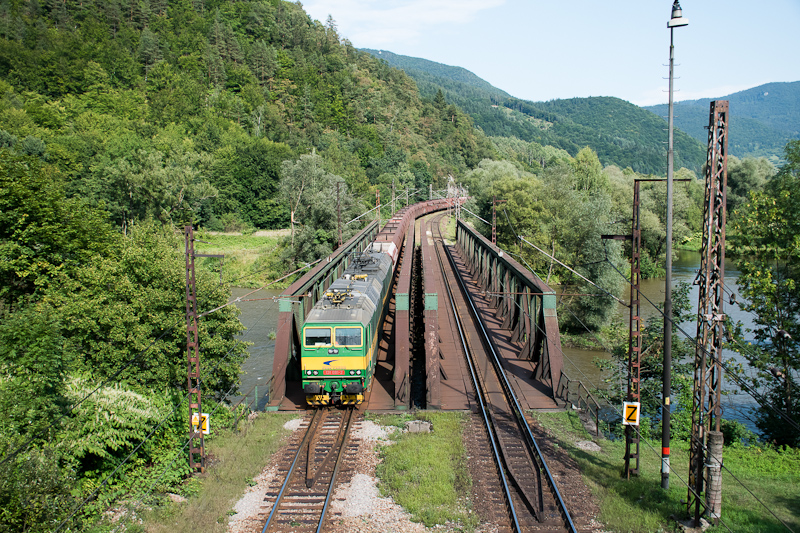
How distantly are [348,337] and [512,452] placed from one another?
653cm

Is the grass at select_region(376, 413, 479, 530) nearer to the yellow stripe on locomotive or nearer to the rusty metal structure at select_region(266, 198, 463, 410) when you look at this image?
the yellow stripe on locomotive

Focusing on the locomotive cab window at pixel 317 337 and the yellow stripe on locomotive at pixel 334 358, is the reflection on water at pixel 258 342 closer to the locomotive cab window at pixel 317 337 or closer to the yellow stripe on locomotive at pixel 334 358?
the locomotive cab window at pixel 317 337

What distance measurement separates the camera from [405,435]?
17.8 metres

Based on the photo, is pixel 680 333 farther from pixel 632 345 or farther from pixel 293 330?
pixel 293 330

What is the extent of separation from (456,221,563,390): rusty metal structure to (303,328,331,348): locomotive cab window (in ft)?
21.1

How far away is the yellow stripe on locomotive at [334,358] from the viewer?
18438 millimetres

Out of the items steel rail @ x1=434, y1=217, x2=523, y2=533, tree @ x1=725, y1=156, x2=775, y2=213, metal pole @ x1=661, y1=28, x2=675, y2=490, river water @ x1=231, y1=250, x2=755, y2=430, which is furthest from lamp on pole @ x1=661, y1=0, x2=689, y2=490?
tree @ x1=725, y1=156, x2=775, y2=213

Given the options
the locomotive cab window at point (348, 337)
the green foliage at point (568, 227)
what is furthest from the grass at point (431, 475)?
the green foliage at point (568, 227)

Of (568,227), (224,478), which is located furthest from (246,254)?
(224,478)

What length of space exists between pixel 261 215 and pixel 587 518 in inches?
2933

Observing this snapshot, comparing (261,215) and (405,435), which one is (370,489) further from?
(261,215)

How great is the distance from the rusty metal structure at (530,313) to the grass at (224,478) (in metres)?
9.58

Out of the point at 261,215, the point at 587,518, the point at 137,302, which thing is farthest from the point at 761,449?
the point at 261,215

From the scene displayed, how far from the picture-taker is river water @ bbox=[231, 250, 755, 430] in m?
27.0
